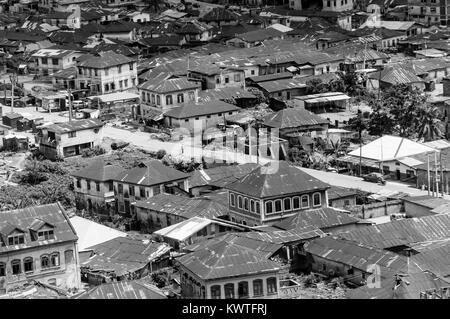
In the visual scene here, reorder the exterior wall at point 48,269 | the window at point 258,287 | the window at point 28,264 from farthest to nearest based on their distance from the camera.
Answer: the window at point 28,264
the exterior wall at point 48,269
the window at point 258,287

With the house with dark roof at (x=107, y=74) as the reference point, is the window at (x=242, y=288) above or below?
above

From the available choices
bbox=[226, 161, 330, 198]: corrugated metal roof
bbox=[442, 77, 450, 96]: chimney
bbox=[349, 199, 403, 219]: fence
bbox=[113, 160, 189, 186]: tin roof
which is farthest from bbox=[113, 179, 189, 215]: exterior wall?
bbox=[442, 77, 450, 96]: chimney

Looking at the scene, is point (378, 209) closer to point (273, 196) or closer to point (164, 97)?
point (273, 196)

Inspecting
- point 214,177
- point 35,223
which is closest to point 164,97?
point 214,177

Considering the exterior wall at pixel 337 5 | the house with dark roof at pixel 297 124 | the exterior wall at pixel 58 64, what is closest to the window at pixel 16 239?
the house with dark roof at pixel 297 124

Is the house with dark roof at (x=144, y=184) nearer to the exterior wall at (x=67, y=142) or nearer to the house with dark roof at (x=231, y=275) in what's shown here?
the exterior wall at (x=67, y=142)

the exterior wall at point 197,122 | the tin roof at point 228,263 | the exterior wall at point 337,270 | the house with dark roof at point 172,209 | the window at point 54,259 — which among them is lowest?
the exterior wall at point 197,122
